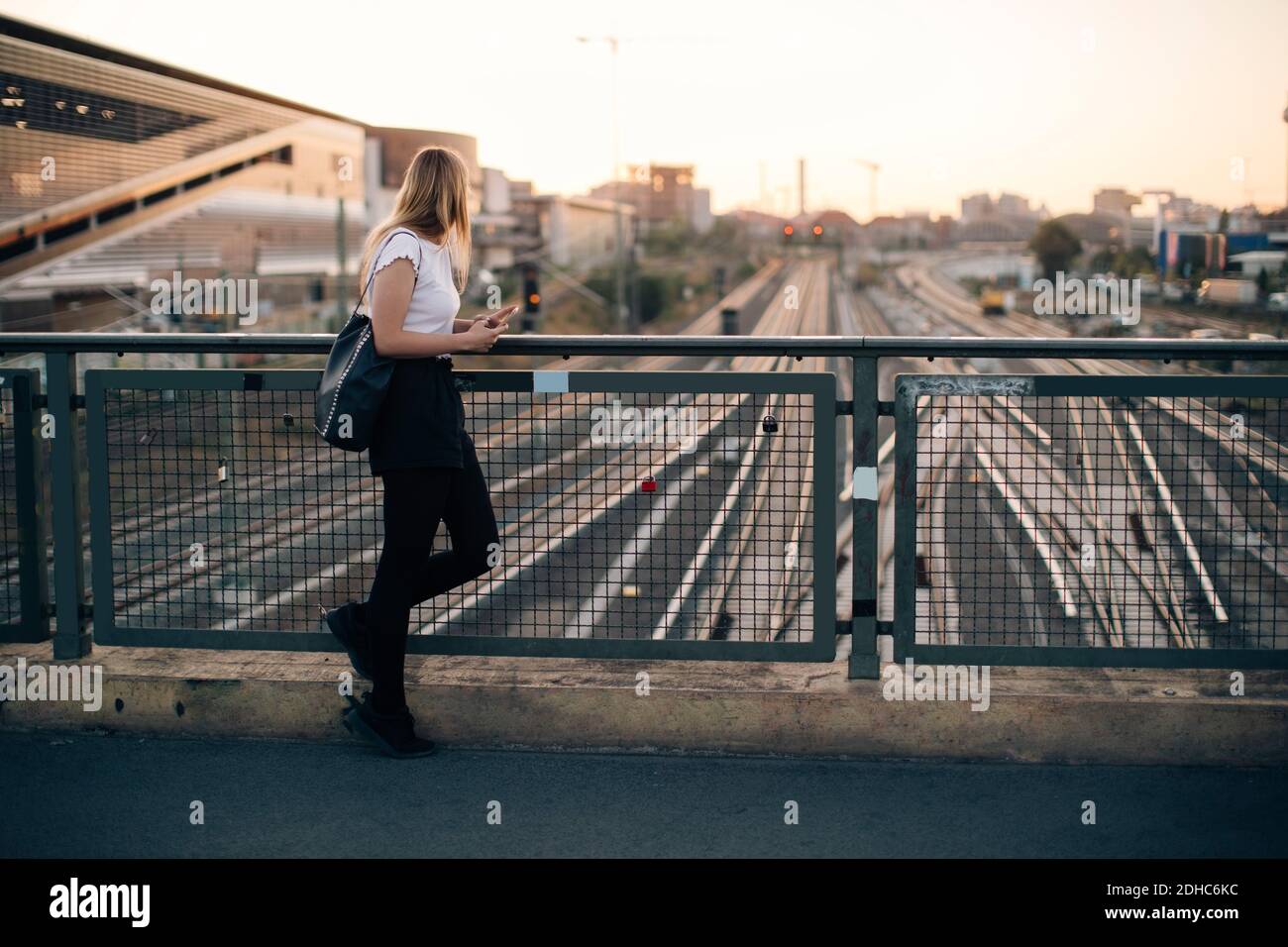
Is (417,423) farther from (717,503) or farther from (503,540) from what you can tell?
(717,503)

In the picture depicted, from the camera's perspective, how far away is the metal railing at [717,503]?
4574 mm

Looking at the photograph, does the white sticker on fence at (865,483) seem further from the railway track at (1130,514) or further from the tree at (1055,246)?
the tree at (1055,246)

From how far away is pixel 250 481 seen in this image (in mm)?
4953

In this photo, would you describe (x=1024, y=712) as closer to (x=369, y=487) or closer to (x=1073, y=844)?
(x=1073, y=844)

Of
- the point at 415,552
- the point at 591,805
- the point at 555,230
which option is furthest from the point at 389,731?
the point at 555,230

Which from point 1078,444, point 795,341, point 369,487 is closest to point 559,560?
point 369,487

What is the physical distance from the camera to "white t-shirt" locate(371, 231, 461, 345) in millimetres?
4266

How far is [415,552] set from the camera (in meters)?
4.43

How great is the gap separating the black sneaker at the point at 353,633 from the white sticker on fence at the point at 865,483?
1.71 m
